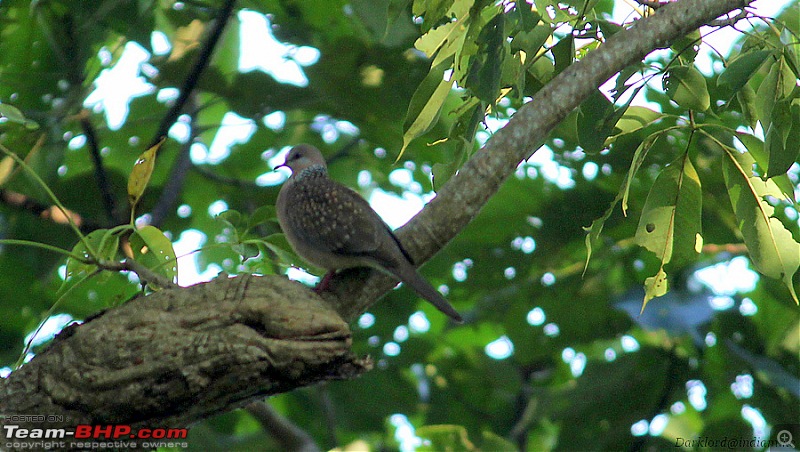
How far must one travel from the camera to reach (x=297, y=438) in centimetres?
531

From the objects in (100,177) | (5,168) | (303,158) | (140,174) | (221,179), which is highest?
(140,174)

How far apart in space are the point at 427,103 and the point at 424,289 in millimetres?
1025

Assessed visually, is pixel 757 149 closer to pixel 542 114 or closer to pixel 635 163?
pixel 635 163

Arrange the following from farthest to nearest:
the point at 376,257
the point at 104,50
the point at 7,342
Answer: the point at 104,50
the point at 7,342
the point at 376,257

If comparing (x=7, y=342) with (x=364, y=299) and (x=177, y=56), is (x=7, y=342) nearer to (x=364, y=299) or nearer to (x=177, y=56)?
(x=177, y=56)

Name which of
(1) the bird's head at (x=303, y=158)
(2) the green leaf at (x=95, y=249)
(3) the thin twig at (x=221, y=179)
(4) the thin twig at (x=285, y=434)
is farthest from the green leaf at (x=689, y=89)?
(3) the thin twig at (x=221, y=179)

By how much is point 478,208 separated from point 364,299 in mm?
625

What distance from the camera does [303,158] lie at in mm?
5789

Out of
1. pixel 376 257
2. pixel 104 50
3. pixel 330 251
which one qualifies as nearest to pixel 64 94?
pixel 104 50

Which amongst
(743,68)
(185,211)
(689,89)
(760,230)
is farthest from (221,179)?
(743,68)

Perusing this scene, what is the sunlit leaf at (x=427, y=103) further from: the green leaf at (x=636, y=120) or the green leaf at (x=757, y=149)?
the green leaf at (x=757, y=149)

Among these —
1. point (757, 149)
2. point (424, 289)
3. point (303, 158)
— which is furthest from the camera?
point (303, 158)

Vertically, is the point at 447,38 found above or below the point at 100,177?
above

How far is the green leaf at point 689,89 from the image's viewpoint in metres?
3.07
